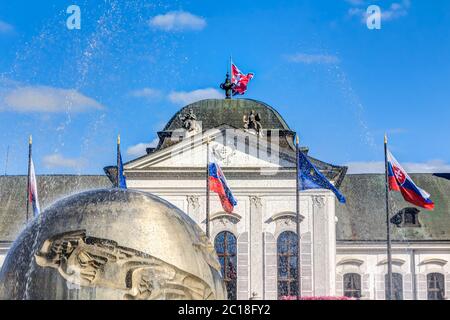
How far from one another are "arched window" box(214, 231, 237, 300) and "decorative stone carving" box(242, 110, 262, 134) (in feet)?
17.1

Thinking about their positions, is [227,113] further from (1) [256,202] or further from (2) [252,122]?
(1) [256,202]

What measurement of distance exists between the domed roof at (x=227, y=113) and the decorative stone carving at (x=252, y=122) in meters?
1.44

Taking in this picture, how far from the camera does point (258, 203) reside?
41.7 m

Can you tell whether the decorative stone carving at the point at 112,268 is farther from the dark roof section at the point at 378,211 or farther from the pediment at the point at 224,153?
the dark roof section at the point at 378,211

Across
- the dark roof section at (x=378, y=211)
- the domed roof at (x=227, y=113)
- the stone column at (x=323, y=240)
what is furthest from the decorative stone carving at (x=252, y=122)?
the dark roof section at (x=378, y=211)

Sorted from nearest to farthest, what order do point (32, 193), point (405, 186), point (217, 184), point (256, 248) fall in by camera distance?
point (405, 186) < point (32, 193) < point (217, 184) < point (256, 248)

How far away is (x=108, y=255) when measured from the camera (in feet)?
37.2

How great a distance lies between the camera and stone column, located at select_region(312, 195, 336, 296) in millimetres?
41469

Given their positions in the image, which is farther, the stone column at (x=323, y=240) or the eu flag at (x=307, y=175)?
the stone column at (x=323, y=240)

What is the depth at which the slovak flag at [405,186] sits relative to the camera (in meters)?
28.4

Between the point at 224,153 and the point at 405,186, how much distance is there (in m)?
14.2

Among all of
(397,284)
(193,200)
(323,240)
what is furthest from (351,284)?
(193,200)

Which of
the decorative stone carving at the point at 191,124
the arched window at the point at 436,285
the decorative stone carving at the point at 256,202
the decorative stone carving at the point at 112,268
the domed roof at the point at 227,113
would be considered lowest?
the decorative stone carving at the point at 112,268
